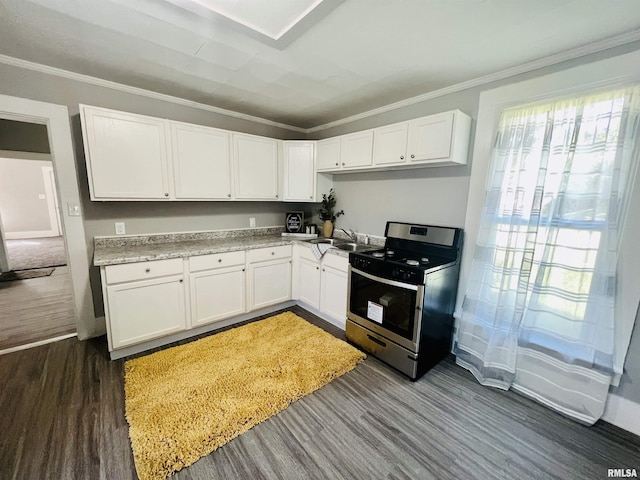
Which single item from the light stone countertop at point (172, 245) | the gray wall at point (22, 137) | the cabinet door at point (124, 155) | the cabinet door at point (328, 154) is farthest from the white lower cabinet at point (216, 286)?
the gray wall at point (22, 137)

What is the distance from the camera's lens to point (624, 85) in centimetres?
159

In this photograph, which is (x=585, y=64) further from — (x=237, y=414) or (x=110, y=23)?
(x=237, y=414)

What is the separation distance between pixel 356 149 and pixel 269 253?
155 centimetres

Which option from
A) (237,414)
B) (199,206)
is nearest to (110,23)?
(199,206)

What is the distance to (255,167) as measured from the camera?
3.23 m

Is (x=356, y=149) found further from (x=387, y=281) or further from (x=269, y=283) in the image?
(x=269, y=283)

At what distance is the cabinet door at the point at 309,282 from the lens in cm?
312

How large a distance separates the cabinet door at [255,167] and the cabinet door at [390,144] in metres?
1.34

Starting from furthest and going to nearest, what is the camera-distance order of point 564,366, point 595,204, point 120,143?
point 120,143 < point 564,366 < point 595,204

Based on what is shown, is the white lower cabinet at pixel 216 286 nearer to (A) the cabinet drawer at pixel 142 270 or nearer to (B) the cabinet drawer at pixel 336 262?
(A) the cabinet drawer at pixel 142 270

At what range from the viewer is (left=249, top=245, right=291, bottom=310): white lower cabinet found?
119 inches

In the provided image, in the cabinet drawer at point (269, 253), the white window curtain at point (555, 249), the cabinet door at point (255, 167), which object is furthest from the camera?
the cabinet door at point (255, 167)

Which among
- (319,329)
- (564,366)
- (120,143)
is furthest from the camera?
(319,329)

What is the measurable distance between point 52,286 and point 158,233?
8.70 ft
